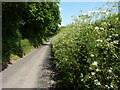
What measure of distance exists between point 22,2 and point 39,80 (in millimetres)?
9033

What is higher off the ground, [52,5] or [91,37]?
[52,5]

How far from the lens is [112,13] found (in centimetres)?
450

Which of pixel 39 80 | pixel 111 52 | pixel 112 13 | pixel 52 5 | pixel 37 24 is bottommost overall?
pixel 39 80

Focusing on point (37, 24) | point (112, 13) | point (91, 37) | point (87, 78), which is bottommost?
point (87, 78)

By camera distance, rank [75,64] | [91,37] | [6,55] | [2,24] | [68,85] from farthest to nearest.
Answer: [2,24] < [6,55] < [68,85] < [75,64] < [91,37]

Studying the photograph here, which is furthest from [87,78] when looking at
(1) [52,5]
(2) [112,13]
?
(1) [52,5]

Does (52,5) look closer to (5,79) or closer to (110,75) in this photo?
(5,79)

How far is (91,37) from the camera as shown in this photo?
4.43 metres

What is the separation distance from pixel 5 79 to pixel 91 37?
19.3 ft

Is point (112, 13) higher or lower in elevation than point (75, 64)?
higher

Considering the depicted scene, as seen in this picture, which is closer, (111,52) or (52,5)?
(111,52)

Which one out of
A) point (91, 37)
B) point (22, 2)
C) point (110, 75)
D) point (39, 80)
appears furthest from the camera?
point (22, 2)

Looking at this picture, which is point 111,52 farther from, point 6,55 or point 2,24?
point 2,24

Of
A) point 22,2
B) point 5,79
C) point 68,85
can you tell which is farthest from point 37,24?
point 68,85
